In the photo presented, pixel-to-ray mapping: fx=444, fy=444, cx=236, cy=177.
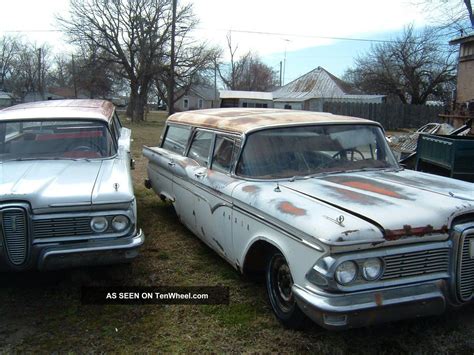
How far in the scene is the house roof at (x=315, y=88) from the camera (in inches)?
1678

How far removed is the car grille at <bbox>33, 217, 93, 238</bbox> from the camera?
3588 millimetres

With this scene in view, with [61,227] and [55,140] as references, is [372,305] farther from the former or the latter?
[55,140]

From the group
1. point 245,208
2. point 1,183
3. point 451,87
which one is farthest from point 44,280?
point 451,87

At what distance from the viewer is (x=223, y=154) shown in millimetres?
4555

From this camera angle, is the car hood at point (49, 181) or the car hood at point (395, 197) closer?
the car hood at point (395, 197)

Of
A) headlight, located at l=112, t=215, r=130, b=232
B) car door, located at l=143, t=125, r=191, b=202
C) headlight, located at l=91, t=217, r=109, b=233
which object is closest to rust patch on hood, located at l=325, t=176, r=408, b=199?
headlight, located at l=112, t=215, r=130, b=232

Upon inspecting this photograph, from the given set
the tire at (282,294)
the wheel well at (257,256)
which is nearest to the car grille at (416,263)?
the tire at (282,294)

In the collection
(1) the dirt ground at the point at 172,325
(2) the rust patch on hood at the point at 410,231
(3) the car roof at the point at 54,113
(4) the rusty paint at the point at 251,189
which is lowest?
(1) the dirt ground at the point at 172,325

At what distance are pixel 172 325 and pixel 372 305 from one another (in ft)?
5.25

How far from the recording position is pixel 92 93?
1698 inches

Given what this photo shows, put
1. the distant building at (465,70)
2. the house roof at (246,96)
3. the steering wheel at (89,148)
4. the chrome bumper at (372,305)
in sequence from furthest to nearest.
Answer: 1. the house roof at (246,96)
2. the distant building at (465,70)
3. the steering wheel at (89,148)
4. the chrome bumper at (372,305)

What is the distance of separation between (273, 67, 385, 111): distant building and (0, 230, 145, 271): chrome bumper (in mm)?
Answer: 37441

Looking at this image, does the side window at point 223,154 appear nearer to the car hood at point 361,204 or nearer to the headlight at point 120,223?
the car hood at point 361,204

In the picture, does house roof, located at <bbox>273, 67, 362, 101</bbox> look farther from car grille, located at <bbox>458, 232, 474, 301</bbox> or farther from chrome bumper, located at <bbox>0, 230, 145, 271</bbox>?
car grille, located at <bbox>458, 232, 474, 301</bbox>
